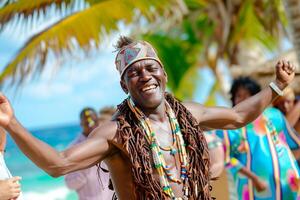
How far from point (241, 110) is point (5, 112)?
1.46 metres

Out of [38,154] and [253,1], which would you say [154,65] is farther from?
[253,1]

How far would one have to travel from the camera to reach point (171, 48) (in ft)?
62.7

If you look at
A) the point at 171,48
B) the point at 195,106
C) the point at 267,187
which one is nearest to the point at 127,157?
the point at 195,106

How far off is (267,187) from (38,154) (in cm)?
288

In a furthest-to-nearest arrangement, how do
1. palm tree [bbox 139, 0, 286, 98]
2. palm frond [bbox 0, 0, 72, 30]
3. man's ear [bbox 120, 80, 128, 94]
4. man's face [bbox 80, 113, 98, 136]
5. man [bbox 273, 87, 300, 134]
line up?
palm tree [bbox 139, 0, 286, 98] < palm frond [bbox 0, 0, 72, 30] < man's face [bbox 80, 113, 98, 136] < man [bbox 273, 87, 300, 134] < man's ear [bbox 120, 80, 128, 94]

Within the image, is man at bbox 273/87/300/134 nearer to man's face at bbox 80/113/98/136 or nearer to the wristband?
man's face at bbox 80/113/98/136

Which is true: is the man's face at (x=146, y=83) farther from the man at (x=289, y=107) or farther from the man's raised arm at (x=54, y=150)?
the man at (x=289, y=107)

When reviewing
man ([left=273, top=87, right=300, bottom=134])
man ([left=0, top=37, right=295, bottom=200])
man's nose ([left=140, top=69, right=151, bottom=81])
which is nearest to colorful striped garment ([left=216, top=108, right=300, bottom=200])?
man ([left=273, top=87, right=300, bottom=134])

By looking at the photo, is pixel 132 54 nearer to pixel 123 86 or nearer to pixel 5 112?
pixel 123 86

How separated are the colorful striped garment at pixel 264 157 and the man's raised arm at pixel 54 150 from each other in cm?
228

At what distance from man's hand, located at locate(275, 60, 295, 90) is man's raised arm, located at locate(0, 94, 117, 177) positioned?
1.07 m

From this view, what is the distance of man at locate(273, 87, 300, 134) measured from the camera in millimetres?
6273

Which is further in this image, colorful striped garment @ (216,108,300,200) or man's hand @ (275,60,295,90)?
colorful striped garment @ (216,108,300,200)

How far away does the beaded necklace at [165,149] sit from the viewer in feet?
11.1
